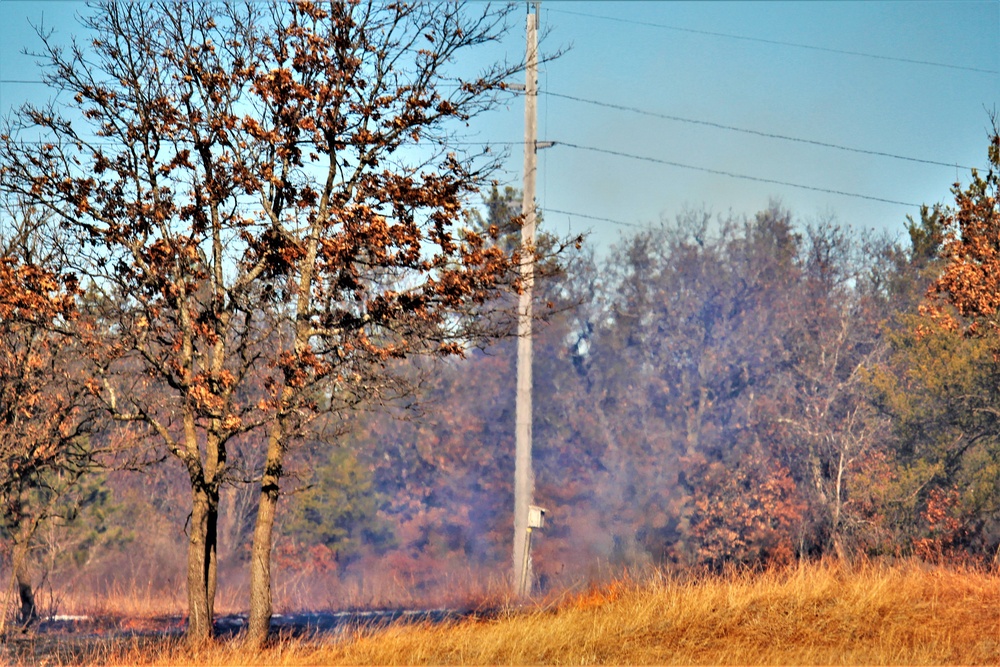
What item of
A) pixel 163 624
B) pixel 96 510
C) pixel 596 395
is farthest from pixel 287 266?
pixel 596 395

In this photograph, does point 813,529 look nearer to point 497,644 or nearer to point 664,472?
point 664,472

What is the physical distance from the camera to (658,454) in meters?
42.2

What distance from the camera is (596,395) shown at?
4534 centimetres

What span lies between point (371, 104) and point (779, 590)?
8.11 m

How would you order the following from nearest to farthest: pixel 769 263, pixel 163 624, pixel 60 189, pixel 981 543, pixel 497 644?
1. pixel 497 644
2. pixel 60 189
3. pixel 163 624
4. pixel 981 543
5. pixel 769 263

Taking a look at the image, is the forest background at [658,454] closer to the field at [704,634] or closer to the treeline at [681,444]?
the treeline at [681,444]

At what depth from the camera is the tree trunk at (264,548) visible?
13.6 meters

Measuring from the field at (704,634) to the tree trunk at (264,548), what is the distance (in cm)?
32

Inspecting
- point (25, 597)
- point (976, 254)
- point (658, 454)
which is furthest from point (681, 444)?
point (25, 597)

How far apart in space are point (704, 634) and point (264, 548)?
5.77 metres

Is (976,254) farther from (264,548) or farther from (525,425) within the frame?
(264,548)

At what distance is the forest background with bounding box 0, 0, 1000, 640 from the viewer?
104ft

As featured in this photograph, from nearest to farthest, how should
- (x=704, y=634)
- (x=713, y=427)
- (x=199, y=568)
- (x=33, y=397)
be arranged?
(x=704, y=634) → (x=199, y=568) → (x=33, y=397) → (x=713, y=427)

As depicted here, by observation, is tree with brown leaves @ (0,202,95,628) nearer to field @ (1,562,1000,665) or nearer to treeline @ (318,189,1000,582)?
field @ (1,562,1000,665)
